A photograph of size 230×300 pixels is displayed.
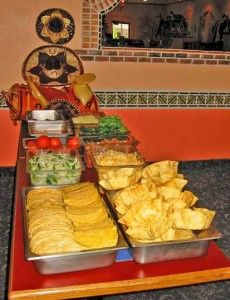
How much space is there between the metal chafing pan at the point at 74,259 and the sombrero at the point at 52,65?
12.5ft

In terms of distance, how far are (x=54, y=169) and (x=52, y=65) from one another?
10.2ft

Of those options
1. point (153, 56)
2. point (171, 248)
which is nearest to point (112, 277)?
point (171, 248)

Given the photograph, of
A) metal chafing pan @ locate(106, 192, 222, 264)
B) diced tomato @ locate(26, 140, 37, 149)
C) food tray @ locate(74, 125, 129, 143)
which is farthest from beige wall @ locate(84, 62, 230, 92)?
metal chafing pan @ locate(106, 192, 222, 264)

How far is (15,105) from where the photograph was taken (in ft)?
15.1

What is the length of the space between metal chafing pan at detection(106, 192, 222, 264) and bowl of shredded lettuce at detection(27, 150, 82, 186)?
0.72m

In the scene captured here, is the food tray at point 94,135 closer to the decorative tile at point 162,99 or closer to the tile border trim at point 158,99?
the tile border trim at point 158,99

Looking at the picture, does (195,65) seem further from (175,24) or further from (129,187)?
(175,24)

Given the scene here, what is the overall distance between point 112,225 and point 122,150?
51.1 inches

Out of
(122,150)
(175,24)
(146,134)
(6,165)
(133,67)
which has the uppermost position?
(175,24)

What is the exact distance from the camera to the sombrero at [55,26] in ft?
16.9

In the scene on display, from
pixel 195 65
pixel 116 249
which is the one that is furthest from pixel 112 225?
pixel 195 65

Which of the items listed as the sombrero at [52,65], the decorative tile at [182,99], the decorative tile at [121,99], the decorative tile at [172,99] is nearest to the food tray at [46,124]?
the sombrero at [52,65]

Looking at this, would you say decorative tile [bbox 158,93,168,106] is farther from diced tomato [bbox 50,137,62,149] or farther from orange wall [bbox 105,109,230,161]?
diced tomato [bbox 50,137,62,149]

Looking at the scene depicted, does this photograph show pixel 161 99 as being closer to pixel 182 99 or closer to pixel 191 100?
pixel 182 99
